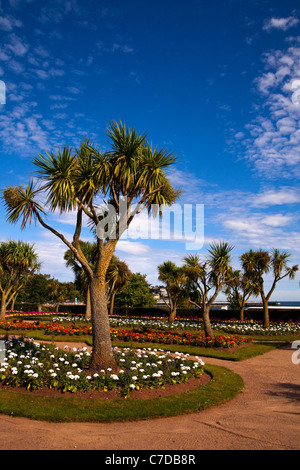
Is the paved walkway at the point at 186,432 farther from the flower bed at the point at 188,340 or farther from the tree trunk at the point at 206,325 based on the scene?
the tree trunk at the point at 206,325

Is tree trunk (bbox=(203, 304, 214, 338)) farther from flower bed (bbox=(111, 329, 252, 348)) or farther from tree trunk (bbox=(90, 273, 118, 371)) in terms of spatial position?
tree trunk (bbox=(90, 273, 118, 371))

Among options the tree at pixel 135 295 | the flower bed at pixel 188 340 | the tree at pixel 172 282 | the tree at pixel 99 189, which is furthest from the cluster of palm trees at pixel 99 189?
the tree at pixel 135 295

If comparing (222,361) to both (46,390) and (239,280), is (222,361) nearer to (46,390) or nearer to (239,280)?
(46,390)

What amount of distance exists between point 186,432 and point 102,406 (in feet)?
6.49

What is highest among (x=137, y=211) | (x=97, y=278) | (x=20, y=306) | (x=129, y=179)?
(x=129, y=179)

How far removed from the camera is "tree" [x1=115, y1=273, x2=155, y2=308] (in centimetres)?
4256

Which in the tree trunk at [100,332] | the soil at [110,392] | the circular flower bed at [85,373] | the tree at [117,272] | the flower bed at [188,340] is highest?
the tree at [117,272]

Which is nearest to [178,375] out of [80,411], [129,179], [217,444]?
[80,411]

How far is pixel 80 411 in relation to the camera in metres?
6.10

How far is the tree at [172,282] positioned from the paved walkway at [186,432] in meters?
18.7

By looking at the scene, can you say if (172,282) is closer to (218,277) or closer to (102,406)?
(218,277)

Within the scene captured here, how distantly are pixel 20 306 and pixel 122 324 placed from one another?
27051 millimetres

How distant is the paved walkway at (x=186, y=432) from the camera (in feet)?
15.5

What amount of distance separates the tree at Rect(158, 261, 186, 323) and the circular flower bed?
16.0 meters
